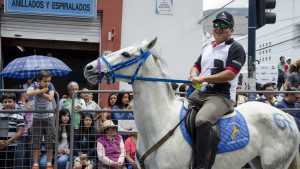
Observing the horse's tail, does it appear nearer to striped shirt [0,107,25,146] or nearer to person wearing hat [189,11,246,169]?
person wearing hat [189,11,246,169]

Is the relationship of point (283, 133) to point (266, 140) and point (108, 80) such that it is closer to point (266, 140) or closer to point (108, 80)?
point (266, 140)

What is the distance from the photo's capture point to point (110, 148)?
8.34 meters

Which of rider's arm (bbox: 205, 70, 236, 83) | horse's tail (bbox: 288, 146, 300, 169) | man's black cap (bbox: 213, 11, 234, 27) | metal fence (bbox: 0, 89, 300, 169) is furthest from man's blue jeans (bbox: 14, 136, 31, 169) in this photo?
horse's tail (bbox: 288, 146, 300, 169)

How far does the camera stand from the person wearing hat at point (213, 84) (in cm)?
570

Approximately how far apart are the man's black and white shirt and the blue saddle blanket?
1.13ft

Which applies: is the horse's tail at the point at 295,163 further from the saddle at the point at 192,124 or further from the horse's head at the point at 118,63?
the horse's head at the point at 118,63

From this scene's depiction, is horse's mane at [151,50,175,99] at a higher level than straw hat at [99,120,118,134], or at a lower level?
higher

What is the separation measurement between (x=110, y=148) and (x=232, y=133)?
291cm

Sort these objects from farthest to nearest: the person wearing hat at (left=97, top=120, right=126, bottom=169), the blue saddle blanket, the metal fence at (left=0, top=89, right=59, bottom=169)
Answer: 1. the person wearing hat at (left=97, top=120, right=126, bottom=169)
2. the metal fence at (left=0, top=89, right=59, bottom=169)
3. the blue saddle blanket

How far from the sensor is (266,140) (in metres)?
6.50

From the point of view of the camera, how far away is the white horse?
18.7 feet

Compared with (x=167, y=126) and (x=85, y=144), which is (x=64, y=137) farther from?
(x=167, y=126)

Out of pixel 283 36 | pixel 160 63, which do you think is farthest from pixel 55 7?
pixel 283 36

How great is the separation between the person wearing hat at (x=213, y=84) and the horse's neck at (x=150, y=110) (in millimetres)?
431
